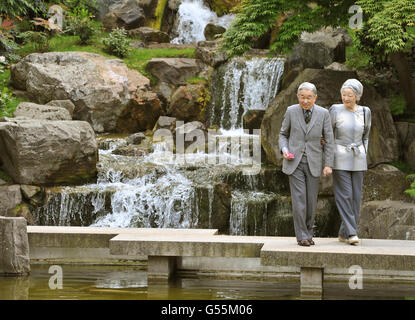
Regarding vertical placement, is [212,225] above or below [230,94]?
below

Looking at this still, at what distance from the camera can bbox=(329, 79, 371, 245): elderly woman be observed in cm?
754

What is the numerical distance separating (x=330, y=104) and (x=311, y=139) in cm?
Result: 638

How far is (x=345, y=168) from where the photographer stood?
297 inches

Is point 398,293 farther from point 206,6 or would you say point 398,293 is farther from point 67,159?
point 206,6

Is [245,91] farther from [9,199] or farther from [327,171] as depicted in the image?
[327,171]

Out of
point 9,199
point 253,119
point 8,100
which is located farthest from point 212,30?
point 9,199

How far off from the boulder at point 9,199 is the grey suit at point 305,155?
725 centimetres

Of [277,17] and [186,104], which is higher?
[277,17]

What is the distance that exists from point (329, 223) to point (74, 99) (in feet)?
27.5

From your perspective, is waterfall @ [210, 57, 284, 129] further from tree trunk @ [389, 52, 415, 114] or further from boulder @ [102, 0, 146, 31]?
boulder @ [102, 0, 146, 31]

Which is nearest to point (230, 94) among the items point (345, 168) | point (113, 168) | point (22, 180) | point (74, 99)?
point (74, 99)

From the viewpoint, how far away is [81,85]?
59.9 ft

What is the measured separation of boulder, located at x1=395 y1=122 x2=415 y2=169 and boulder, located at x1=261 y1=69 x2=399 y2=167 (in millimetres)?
246
